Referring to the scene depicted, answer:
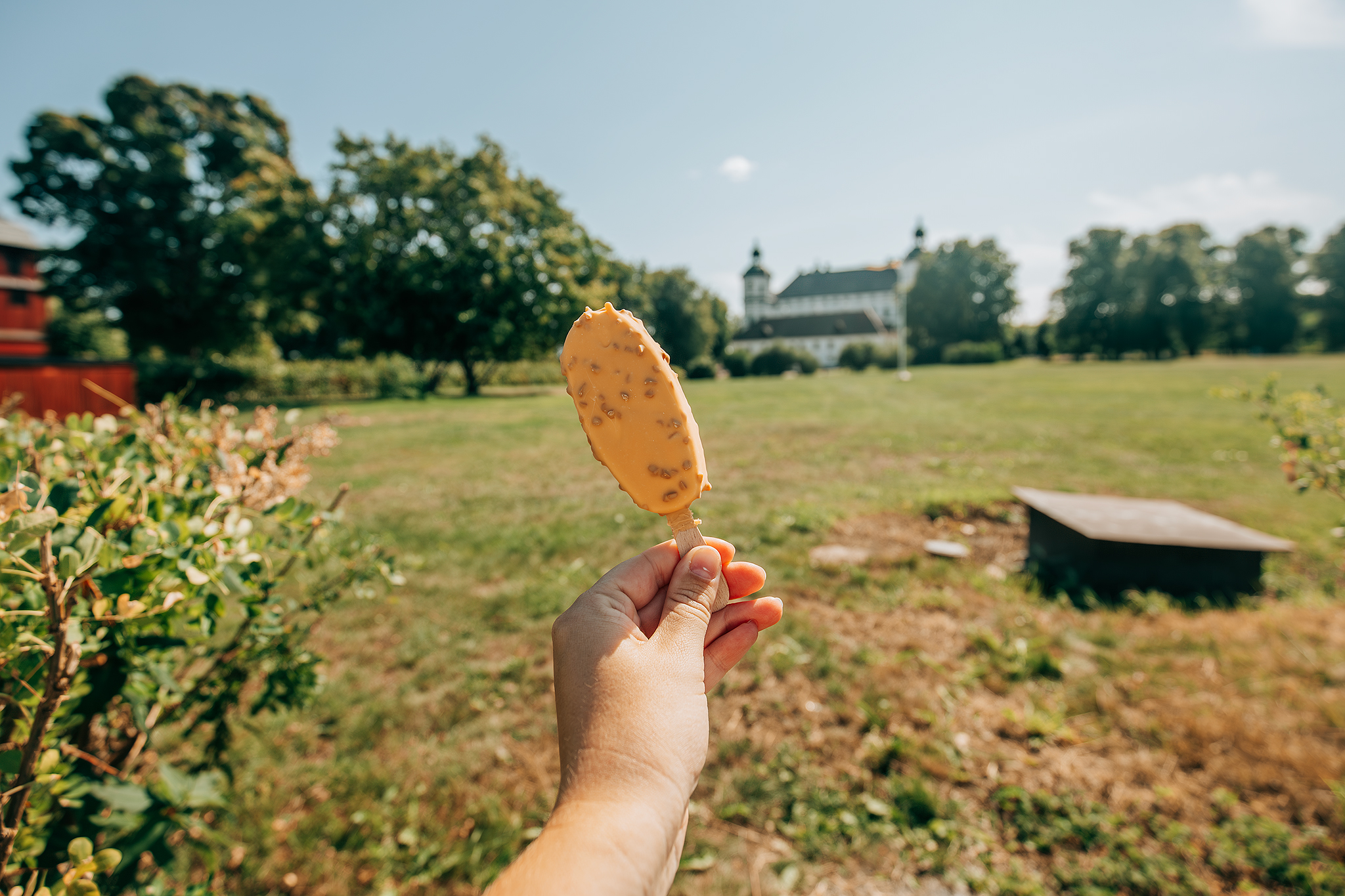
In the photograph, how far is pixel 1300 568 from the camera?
16.5ft

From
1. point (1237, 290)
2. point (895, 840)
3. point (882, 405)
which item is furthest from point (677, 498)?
point (1237, 290)

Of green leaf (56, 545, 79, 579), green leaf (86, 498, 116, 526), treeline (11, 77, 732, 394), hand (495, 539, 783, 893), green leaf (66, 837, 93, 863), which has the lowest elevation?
green leaf (66, 837, 93, 863)

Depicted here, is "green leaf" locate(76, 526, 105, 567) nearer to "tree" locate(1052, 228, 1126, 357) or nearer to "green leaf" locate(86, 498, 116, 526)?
"green leaf" locate(86, 498, 116, 526)

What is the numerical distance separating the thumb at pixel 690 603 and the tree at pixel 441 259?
2550cm

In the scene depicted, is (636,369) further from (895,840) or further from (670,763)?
(895,840)

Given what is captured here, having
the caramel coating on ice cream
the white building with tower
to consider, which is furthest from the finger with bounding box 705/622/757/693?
the white building with tower

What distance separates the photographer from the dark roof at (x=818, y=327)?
77312 mm

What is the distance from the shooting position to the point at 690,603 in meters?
1.35

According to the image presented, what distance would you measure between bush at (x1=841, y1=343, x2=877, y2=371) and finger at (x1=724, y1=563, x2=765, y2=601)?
5302cm

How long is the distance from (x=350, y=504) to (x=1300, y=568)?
10.2 meters

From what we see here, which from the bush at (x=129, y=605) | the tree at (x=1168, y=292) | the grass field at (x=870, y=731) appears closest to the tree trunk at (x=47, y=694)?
the bush at (x=129, y=605)

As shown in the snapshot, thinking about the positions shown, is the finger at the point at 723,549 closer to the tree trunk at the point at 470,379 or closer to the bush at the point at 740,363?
the tree trunk at the point at 470,379

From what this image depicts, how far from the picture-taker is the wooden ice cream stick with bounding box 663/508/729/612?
151 centimetres

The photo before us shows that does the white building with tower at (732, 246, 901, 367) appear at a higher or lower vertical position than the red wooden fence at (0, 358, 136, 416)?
higher
